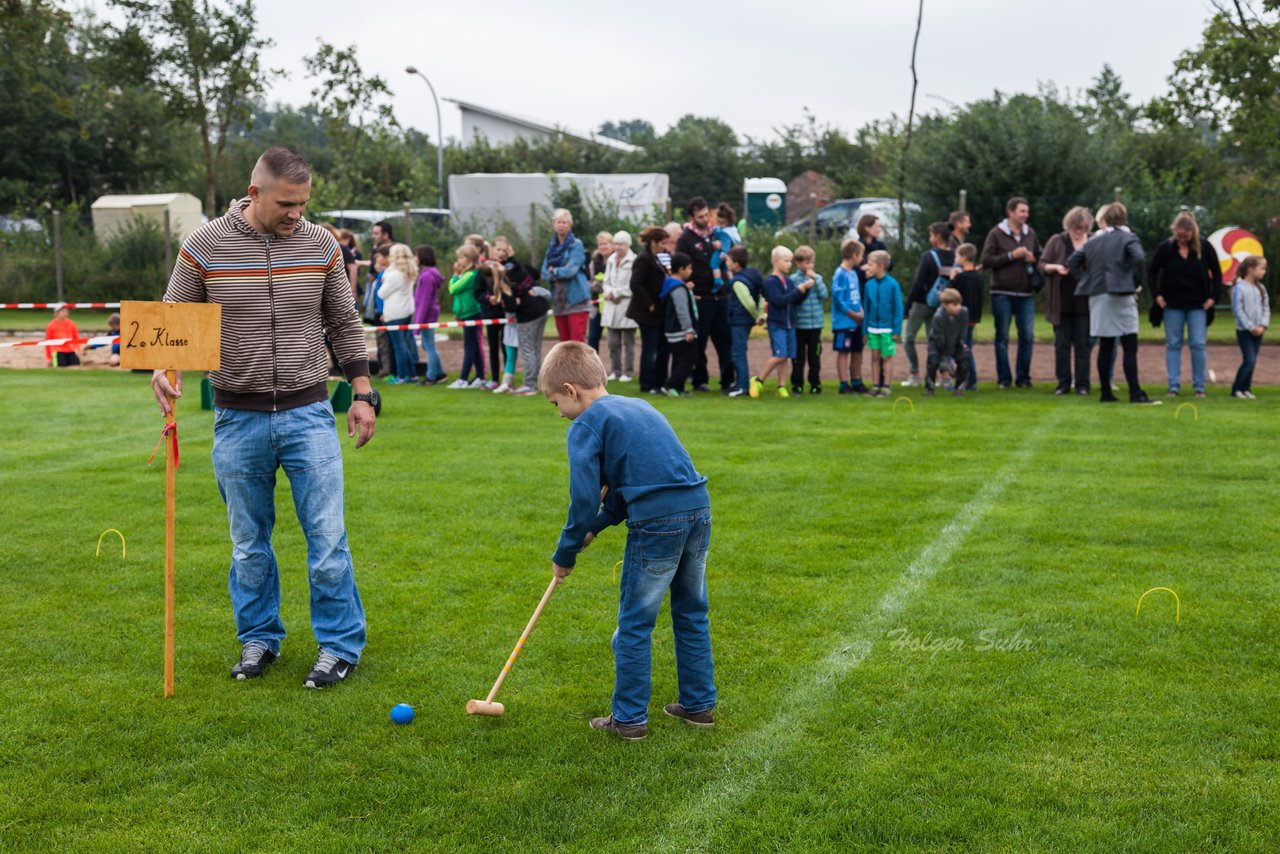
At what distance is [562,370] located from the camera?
474cm

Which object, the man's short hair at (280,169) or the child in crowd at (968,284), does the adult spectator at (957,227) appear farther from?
the man's short hair at (280,169)

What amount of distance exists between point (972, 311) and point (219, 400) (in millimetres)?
11044

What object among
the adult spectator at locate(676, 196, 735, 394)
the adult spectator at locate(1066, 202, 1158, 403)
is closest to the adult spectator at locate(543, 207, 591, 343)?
the adult spectator at locate(676, 196, 735, 394)

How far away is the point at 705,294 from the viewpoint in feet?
48.8

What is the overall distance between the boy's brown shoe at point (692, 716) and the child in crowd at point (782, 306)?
9.64 m

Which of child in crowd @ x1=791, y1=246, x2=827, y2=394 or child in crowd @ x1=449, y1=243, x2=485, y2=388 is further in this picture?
child in crowd @ x1=449, y1=243, x2=485, y2=388

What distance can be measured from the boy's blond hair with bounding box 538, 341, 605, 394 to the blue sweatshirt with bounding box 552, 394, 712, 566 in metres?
0.10

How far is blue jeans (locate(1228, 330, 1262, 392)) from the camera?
13.9 meters

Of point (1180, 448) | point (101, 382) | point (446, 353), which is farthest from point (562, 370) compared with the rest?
point (446, 353)

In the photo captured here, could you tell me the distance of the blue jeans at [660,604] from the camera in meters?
4.74

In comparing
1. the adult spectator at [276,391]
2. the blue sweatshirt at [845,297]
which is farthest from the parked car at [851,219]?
the adult spectator at [276,391]

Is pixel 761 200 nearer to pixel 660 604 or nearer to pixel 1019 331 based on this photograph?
pixel 1019 331

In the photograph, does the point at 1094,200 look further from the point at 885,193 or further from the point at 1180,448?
the point at 1180,448

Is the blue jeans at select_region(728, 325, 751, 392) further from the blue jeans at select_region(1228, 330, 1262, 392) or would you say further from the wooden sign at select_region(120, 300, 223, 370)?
the wooden sign at select_region(120, 300, 223, 370)
